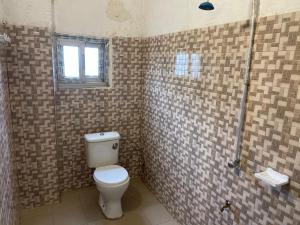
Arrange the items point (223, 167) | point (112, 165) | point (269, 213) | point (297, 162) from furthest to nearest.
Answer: point (112, 165)
point (223, 167)
point (269, 213)
point (297, 162)

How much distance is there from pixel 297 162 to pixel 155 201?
1.78m

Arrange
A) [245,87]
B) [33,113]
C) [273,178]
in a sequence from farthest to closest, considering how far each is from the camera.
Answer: [33,113]
[245,87]
[273,178]

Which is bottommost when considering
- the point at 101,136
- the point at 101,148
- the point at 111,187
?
the point at 111,187

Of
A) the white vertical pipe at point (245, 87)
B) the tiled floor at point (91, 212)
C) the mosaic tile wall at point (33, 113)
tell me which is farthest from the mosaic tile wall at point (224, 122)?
the mosaic tile wall at point (33, 113)

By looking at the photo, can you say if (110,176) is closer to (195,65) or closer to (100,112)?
→ (100,112)

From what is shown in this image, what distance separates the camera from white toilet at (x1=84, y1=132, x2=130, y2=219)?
2238 mm

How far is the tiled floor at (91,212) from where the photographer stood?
231 centimetres

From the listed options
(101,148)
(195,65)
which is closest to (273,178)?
(195,65)

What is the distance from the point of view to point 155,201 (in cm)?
265

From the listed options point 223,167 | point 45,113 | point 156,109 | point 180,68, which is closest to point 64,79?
point 45,113

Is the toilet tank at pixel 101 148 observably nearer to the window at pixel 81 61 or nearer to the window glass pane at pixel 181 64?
the window at pixel 81 61

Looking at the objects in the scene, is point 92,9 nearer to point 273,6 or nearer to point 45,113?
point 45,113

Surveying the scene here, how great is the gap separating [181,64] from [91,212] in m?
1.76

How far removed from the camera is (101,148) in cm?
258
